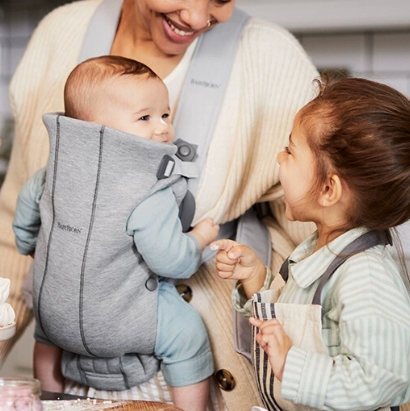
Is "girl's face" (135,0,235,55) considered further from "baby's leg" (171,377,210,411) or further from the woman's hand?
"baby's leg" (171,377,210,411)

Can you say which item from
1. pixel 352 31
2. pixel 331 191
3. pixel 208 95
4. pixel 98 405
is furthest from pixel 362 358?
pixel 352 31

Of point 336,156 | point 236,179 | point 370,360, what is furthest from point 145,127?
point 370,360

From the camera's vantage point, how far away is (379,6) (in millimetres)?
1969

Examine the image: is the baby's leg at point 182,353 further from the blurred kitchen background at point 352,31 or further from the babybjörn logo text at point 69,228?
the blurred kitchen background at point 352,31

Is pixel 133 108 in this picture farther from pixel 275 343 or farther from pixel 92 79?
pixel 275 343

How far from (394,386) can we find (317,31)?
3.93ft

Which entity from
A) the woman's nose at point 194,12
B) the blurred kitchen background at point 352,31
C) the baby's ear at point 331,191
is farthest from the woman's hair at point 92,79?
Result: the blurred kitchen background at point 352,31

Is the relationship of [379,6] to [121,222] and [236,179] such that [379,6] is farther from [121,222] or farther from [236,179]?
[121,222]

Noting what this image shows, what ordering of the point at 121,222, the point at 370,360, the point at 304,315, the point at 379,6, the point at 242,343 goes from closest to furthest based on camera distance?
the point at 370,360, the point at 304,315, the point at 121,222, the point at 242,343, the point at 379,6

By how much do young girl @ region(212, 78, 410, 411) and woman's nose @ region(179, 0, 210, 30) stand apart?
0.29 meters

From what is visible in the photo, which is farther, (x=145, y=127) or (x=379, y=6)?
(x=379, y=6)

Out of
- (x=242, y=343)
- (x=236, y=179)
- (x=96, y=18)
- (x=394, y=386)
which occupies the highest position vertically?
(x=96, y=18)

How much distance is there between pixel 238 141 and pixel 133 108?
0.26m

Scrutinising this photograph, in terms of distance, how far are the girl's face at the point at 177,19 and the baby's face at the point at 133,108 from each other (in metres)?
0.15
